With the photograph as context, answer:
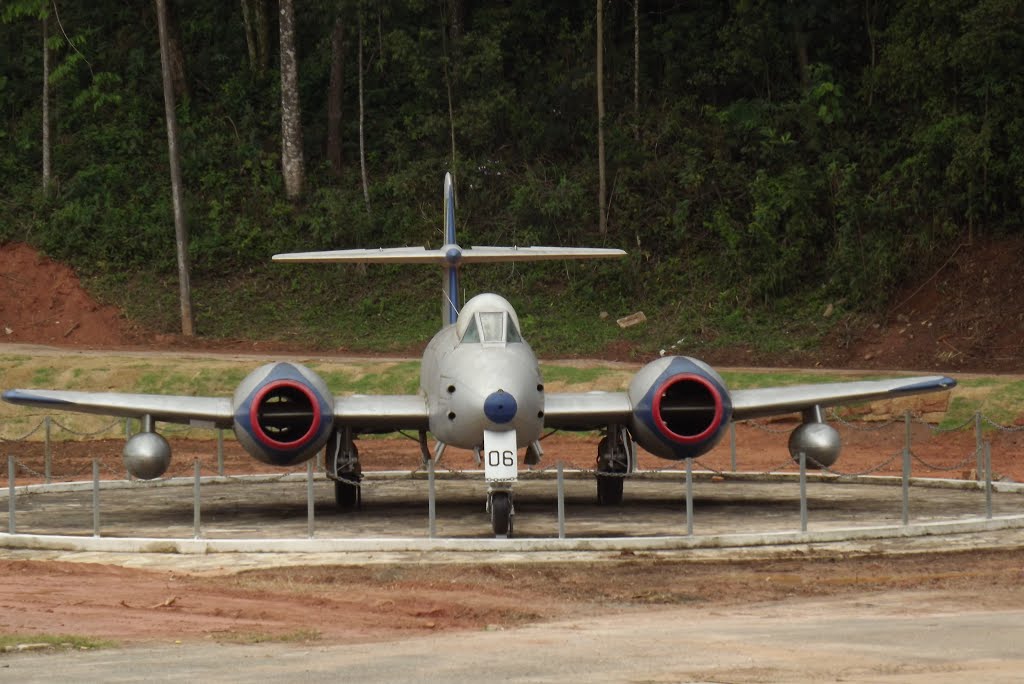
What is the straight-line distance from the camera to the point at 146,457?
1869 cm

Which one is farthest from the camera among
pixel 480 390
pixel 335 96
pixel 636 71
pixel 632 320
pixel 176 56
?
pixel 176 56

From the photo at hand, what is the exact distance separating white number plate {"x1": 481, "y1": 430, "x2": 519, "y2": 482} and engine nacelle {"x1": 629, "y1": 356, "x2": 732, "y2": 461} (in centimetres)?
241

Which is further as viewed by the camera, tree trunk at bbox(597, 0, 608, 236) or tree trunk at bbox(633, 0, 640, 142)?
tree trunk at bbox(633, 0, 640, 142)

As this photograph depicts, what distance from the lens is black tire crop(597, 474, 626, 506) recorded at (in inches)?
845

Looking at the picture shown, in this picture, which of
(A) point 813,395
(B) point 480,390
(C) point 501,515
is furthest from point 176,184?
(C) point 501,515

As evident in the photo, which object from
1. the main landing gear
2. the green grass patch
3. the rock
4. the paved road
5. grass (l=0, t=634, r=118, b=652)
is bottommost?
the paved road

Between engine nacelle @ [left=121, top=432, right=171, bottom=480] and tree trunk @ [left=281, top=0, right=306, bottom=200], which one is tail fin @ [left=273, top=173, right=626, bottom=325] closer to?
engine nacelle @ [left=121, top=432, right=171, bottom=480]

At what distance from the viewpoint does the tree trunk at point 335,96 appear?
Result: 46.4 metres

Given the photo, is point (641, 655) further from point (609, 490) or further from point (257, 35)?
point (257, 35)

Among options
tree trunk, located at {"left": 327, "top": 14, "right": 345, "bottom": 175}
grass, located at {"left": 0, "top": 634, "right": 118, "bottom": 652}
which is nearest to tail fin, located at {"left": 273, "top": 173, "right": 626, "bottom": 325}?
grass, located at {"left": 0, "top": 634, "right": 118, "bottom": 652}

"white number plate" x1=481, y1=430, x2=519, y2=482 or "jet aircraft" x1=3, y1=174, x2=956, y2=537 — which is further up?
"jet aircraft" x1=3, y1=174, x2=956, y2=537

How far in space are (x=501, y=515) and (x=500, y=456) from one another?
68 cm

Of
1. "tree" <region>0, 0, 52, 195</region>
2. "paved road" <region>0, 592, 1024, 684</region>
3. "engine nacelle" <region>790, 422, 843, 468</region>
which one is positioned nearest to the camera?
"paved road" <region>0, 592, 1024, 684</region>

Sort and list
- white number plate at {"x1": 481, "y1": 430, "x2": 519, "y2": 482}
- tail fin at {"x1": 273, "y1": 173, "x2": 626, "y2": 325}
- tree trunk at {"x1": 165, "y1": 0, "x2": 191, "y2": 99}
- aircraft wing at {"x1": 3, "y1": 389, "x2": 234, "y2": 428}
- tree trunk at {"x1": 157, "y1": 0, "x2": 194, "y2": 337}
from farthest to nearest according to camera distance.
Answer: tree trunk at {"x1": 165, "y1": 0, "x2": 191, "y2": 99} < tree trunk at {"x1": 157, "y1": 0, "x2": 194, "y2": 337} < tail fin at {"x1": 273, "y1": 173, "x2": 626, "y2": 325} < aircraft wing at {"x1": 3, "y1": 389, "x2": 234, "y2": 428} < white number plate at {"x1": 481, "y1": 430, "x2": 519, "y2": 482}
